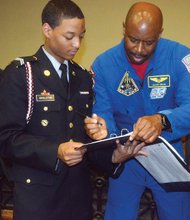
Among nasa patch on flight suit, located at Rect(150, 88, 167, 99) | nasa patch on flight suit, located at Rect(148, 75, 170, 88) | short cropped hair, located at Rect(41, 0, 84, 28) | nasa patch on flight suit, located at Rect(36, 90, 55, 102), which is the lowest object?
nasa patch on flight suit, located at Rect(36, 90, 55, 102)

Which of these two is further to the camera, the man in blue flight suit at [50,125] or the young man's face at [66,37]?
the young man's face at [66,37]

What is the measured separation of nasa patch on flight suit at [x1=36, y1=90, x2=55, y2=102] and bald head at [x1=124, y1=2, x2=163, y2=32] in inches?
22.2

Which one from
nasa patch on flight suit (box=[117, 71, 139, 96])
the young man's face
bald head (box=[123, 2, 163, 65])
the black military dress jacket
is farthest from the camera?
nasa patch on flight suit (box=[117, 71, 139, 96])

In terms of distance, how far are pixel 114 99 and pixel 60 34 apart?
0.48 m

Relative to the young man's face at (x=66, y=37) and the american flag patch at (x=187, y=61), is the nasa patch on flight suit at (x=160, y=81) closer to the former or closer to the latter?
the american flag patch at (x=187, y=61)

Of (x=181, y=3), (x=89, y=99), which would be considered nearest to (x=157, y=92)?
(x=89, y=99)

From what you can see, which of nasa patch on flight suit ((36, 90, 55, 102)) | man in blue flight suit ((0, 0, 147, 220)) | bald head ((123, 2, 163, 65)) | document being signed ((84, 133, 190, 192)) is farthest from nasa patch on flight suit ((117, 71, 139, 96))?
nasa patch on flight suit ((36, 90, 55, 102))

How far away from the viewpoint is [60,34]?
1.56m

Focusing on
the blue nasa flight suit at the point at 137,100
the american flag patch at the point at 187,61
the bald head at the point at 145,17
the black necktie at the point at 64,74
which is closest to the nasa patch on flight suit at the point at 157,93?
the blue nasa flight suit at the point at 137,100

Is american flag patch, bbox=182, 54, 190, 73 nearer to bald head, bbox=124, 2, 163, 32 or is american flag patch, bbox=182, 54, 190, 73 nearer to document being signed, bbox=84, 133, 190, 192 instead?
bald head, bbox=124, 2, 163, 32

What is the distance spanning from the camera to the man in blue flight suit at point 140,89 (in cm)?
172

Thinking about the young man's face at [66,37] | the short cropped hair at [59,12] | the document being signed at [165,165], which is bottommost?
the document being signed at [165,165]

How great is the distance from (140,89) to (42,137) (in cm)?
61

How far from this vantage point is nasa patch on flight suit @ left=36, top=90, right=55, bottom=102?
1.48m
